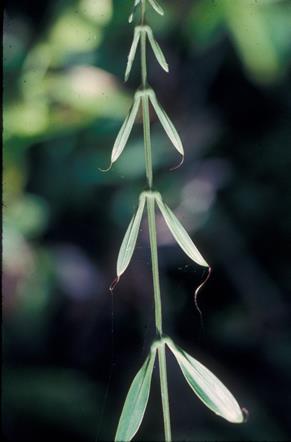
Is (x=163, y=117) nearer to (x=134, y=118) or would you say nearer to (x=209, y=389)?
(x=134, y=118)

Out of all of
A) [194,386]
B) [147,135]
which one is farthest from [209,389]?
[147,135]

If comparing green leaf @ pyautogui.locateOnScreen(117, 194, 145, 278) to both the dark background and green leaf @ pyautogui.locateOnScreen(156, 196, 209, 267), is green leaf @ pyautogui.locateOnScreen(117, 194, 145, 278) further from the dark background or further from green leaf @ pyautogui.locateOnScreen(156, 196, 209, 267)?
the dark background

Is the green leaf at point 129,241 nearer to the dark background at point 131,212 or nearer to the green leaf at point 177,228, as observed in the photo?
the green leaf at point 177,228

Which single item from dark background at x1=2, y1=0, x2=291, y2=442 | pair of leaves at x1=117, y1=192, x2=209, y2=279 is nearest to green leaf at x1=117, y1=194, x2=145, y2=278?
pair of leaves at x1=117, y1=192, x2=209, y2=279

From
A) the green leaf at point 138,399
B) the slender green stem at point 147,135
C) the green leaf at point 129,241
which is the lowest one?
the green leaf at point 138,399

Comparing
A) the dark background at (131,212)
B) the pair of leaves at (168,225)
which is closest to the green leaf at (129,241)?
the pair of leaves at (168,225)

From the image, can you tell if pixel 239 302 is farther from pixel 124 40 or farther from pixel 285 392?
pixel 124 40
